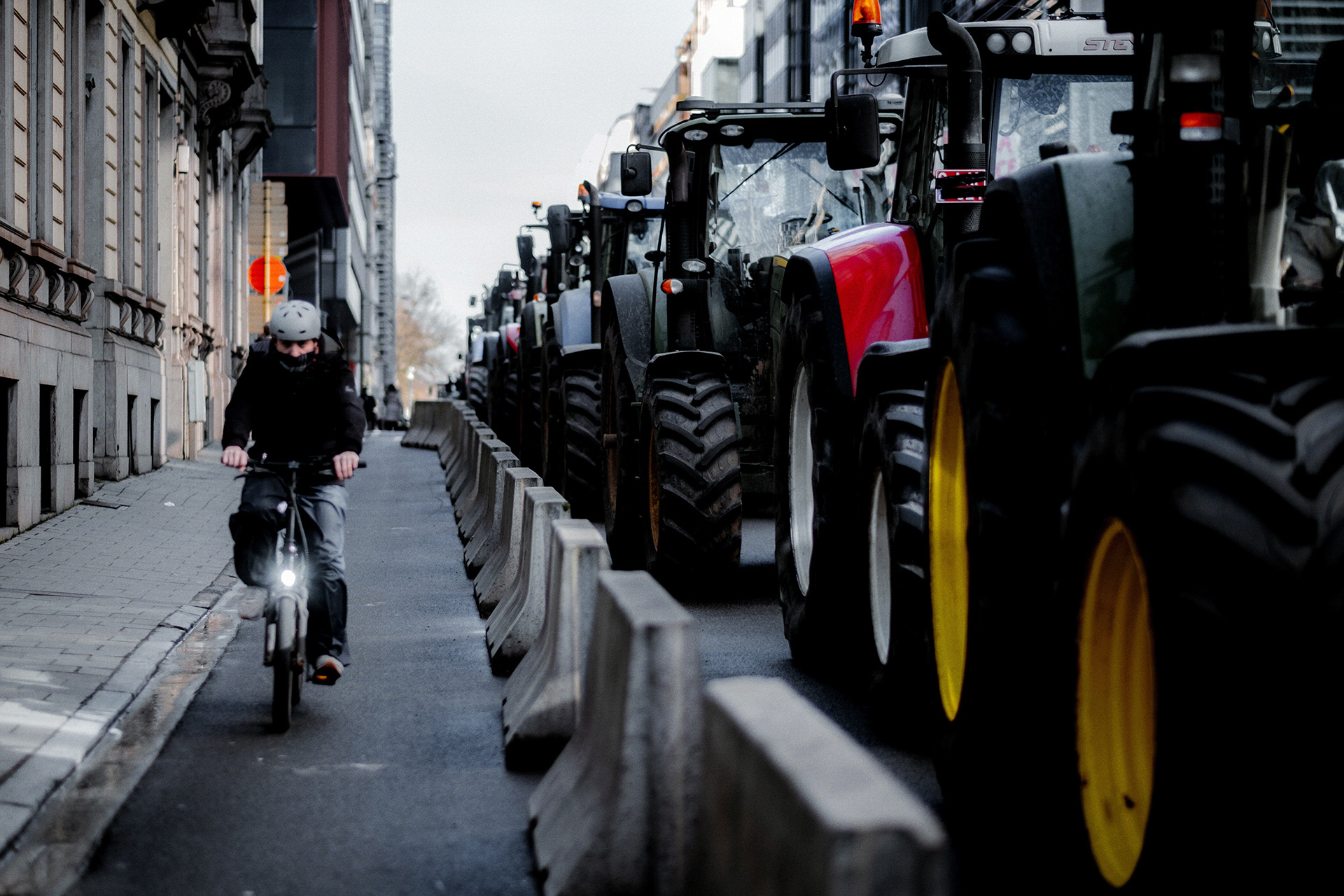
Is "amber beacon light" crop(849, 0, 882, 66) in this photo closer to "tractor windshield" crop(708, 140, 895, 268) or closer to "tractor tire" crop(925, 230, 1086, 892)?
"tractor windshield" crop(708, 140, 895, 268)

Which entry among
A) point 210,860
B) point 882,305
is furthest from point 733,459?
point 210,860

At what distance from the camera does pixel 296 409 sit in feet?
25.5

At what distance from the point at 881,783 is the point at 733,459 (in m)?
7.01

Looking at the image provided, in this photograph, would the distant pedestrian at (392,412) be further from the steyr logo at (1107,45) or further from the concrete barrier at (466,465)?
the steyr logo at (1107,45)

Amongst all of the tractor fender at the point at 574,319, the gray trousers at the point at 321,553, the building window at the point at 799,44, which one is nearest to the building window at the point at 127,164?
the tractor fender at the point at 574,319

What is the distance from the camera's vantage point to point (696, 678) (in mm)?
4164

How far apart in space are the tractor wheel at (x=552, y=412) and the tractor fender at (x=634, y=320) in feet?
12.0

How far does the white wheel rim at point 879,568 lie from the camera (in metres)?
6.70

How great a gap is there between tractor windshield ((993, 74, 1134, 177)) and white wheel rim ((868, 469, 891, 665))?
1.40 meters

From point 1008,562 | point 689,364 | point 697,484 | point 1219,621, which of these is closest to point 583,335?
point 689,364

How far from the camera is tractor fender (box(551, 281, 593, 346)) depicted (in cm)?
1716

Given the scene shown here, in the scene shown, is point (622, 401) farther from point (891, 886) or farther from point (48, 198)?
point (891, 886)

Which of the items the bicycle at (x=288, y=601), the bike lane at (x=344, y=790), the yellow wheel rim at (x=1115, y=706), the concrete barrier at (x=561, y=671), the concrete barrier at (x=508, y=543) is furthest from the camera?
Result: the concrete barrier at (x=508, y=543)

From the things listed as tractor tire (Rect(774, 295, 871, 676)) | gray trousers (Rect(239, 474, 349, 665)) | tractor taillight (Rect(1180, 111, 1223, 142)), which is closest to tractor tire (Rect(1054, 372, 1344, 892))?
tractor taillight (Rect(1180, 111, 1223, 142))
